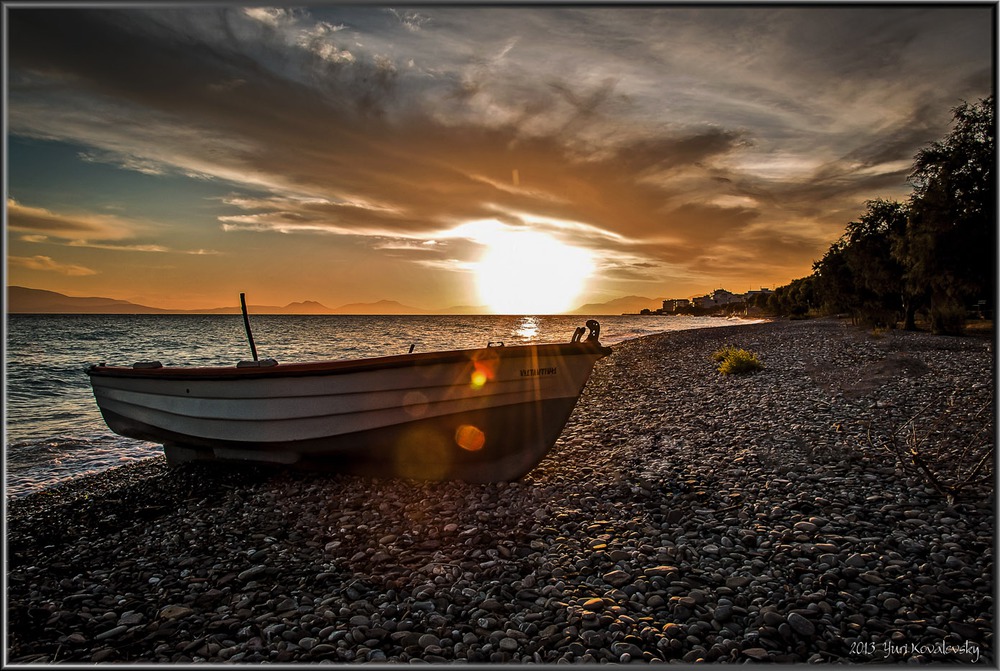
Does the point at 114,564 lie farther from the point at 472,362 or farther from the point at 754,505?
the point at 754,505

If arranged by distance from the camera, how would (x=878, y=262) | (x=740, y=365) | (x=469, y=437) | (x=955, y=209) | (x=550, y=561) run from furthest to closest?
(x=878, y=262) < (x=740, y=365) < (x=955, y=209) < (x=469, y=437) < (x=550, y=561)

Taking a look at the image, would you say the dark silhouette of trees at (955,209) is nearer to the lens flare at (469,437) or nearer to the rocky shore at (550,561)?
the rocky shore at (550,561)

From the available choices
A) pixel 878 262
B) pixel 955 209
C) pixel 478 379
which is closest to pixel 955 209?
pixel 955 209

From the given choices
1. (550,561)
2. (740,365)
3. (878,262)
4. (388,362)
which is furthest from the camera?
(878,262)

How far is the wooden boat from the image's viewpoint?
7340 mm

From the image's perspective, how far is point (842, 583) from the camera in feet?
14.7

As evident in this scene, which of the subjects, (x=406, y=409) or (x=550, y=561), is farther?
(x=406, y=409)

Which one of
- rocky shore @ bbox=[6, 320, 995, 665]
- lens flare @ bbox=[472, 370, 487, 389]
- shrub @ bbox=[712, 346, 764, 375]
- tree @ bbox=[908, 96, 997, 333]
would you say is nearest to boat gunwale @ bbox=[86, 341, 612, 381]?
lens flare @ bbox=[472, 370, 487, 389]

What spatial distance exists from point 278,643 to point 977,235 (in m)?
20.9

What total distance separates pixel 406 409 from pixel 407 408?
0.07 ft

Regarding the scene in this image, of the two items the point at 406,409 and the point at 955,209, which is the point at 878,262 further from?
the point at 406,409

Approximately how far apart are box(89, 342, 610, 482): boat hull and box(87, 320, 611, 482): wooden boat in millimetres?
16

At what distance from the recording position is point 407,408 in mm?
7375

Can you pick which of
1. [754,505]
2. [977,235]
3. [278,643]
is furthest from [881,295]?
[278,643]
